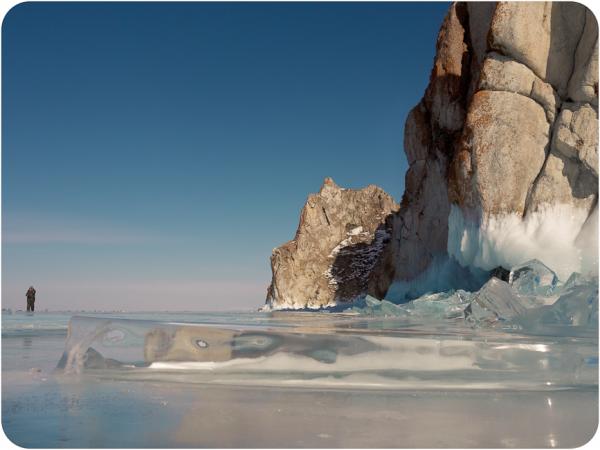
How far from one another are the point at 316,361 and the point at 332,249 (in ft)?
200

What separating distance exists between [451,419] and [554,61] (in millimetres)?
15530

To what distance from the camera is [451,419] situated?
8.46 feet

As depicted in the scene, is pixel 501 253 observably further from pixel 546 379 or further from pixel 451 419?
pixel 451 419

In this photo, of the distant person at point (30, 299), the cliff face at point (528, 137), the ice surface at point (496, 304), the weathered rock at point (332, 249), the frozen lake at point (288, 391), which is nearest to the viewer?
the frozen lake at point (288, 391)

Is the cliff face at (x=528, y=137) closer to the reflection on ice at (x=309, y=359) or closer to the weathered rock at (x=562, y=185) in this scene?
the weathered rock at (x=562, y=185)

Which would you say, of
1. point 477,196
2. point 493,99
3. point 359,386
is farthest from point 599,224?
point 359,386

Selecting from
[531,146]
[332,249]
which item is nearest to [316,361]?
[531,146]

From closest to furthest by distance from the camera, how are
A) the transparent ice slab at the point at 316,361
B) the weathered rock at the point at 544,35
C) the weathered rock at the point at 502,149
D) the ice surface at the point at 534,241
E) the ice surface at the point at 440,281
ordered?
the transparent ice slab at the point at 316,361
the ice surface at the point at 534,241
the weathered rock at the point at 544,35
the weathered rock at the point at 502,149
the ice surface at the point at 440,281

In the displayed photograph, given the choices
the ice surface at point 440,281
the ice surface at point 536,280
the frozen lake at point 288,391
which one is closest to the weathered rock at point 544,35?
the ice surface at point 536,280

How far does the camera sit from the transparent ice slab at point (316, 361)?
11.6 feet

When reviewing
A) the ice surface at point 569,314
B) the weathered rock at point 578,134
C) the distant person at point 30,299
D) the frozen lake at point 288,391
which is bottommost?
the distant person at point 30,299

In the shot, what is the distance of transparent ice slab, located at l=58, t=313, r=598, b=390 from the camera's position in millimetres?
3551

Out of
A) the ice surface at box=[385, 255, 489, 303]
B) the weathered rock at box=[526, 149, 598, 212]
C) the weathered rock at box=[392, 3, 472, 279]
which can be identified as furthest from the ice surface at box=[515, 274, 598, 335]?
the weathered rock at box=[392, 3, 472, 279]

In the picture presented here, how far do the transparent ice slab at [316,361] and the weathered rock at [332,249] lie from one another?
51903 millimetres
